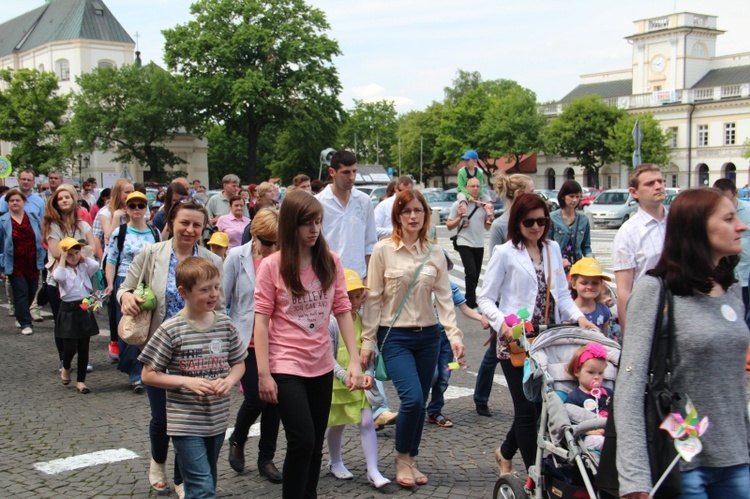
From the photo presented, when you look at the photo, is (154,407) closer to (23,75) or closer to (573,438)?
(573,438)

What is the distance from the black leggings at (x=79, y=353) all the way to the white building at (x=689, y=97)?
75.3 m

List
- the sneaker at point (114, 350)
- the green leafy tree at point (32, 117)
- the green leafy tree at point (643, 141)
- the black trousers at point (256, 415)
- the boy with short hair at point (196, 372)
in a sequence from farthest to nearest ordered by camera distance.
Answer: the green leafy tree at point (643, 141) → the green leafy tree at point (32, 117) → the sneaker at point (114, 350) → the black trousers at point (256, 415) → the boy with short hair at point (196, 372)

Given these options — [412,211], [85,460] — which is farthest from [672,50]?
[85,460]

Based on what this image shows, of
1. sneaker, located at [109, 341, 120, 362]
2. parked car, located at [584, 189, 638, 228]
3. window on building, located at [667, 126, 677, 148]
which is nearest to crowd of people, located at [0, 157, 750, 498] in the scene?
sneaker, located at [109, 341, 120, 362]

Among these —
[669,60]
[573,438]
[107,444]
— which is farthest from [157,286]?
[669,60]

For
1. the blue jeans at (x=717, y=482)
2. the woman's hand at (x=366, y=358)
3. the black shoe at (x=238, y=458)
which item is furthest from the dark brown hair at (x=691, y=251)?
the black shoe at (x=238, y=458)

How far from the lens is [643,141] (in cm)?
7344

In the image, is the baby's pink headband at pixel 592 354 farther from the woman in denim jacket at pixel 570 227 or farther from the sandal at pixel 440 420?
the woman in denim jacket at pixel 570 227

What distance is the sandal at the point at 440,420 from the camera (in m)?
6.39

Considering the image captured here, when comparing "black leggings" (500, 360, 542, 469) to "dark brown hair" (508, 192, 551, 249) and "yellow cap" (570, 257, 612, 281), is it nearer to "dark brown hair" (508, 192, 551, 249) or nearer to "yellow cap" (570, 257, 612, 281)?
"dark brown hair" (508, 192, 551, 249)

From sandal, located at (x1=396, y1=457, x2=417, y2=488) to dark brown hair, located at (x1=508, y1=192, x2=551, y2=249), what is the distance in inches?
61.1

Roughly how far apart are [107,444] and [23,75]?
6111 cm

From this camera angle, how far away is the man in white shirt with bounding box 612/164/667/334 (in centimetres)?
509

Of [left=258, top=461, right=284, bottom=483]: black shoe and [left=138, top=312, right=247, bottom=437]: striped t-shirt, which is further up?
[left=138, top=312, right=247, bottom=437]: striped t-shirt
